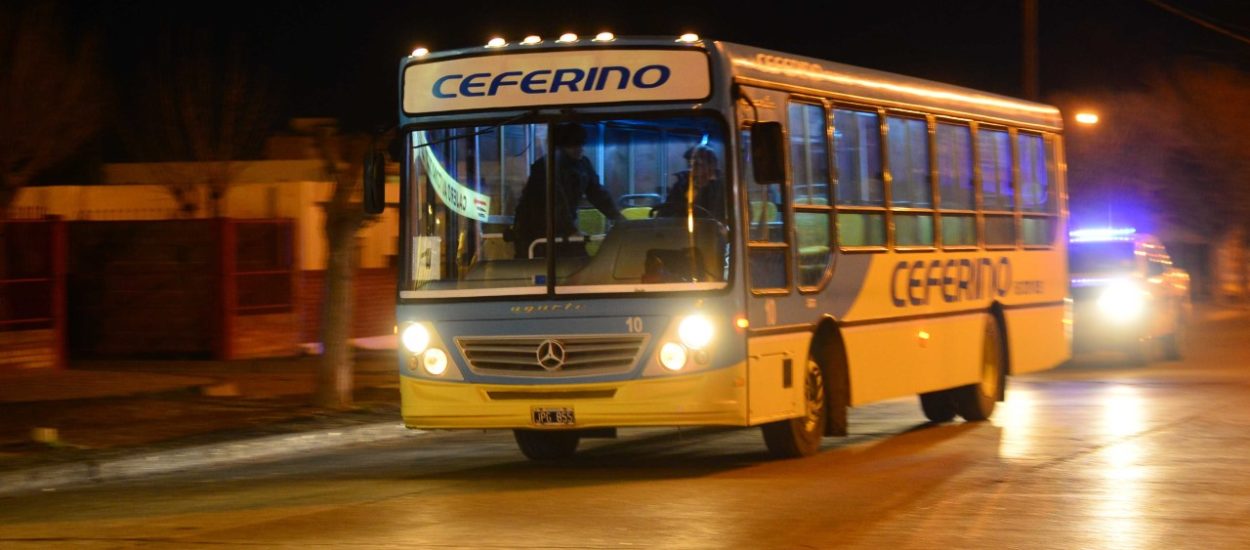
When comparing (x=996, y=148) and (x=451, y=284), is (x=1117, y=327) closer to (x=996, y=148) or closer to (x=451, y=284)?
(x=996, y=148)

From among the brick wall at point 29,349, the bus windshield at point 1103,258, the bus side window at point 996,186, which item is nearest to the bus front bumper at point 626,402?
the bus side window at point 996,186

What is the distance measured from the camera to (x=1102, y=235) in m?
24.6

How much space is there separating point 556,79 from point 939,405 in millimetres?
5898

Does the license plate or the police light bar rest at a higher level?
the police light bar

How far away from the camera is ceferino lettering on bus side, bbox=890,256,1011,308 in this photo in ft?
47.3

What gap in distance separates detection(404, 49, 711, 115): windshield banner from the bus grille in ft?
5.24

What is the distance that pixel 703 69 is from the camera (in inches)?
467

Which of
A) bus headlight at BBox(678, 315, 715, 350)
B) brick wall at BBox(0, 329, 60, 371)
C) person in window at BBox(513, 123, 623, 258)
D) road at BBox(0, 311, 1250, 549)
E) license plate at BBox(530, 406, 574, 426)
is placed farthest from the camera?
brick wall at BBox(0, 329, 60, 371)

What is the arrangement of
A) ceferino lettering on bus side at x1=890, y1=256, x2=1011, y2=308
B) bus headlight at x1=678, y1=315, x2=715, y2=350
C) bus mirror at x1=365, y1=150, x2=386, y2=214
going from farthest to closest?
ceferino lettering on bus side at x1=890, y1=256, x2=1011, y2=308 → bus mirror at x1=365, y1=150, x2=386, y2=214 → bus headlight at x1=678, y1=315, x2=715, y2=350

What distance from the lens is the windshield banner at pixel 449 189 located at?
12.4m

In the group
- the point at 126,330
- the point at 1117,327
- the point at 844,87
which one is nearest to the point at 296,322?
the point at 126,330

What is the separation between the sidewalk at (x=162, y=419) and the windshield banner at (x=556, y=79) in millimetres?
3654

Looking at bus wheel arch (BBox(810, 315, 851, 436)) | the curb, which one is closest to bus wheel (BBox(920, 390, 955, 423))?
bus wheel arch (BBox(810, 315, 851, 436))

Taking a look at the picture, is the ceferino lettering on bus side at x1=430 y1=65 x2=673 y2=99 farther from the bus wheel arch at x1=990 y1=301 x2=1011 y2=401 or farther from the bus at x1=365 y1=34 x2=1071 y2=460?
the bus wheel arch at x1=990 y1=301 x2=1011 y2=401
